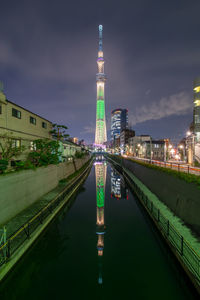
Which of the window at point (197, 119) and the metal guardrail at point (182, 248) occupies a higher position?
the window at point (197, 119)

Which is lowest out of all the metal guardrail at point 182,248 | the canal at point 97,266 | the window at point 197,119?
the canal at point 97,266

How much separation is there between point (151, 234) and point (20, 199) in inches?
433

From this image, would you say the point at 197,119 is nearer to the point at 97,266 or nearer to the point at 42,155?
the point at 42,155

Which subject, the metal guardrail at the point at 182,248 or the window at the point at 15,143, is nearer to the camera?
the metal guardrail at the point at 182,248

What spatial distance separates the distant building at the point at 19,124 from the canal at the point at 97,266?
10.5 m

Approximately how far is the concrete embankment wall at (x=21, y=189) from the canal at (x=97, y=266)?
10.2 ft

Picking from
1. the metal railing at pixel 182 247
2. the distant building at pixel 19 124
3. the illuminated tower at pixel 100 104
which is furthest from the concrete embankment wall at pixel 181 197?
the illuminated tower at pixel 100 104

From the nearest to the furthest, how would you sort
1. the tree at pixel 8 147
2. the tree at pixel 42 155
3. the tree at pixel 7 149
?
the tree at pixel 7 149 → the tree at pixel 8 147 → the tree at pixel 42 155

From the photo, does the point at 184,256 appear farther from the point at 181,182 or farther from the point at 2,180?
the point at 2,180

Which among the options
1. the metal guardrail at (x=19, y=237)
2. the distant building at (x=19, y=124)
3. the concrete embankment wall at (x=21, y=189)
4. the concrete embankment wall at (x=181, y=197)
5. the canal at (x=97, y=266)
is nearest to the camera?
the canal at (x=97, y=266)

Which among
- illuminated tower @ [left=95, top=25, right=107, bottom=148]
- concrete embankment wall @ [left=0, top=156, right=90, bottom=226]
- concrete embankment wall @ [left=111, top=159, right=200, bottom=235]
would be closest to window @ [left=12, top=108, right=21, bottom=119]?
concrete embankment wall @ [left=0, top=156, right=90, bottom=226]

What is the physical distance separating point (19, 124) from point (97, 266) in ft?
54.6

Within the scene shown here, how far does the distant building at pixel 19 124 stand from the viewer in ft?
50.2

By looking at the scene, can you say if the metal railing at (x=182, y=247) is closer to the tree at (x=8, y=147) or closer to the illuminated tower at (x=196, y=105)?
the tree at (x=8, y=147)
